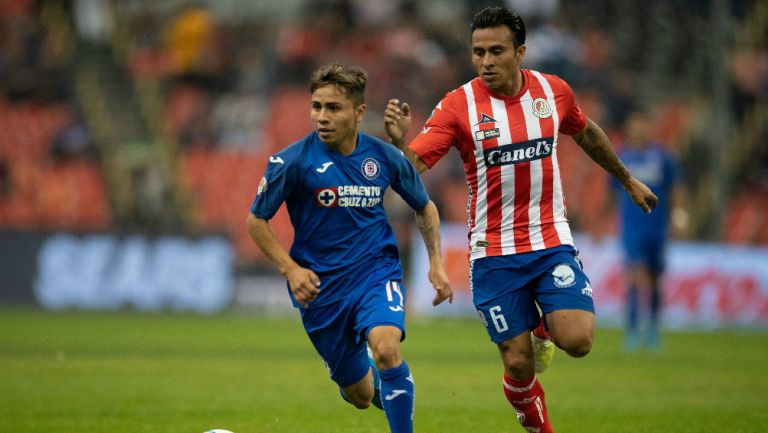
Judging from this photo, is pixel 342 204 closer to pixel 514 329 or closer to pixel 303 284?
pixel 303 284

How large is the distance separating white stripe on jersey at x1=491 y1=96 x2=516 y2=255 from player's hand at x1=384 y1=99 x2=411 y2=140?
2.18 feet

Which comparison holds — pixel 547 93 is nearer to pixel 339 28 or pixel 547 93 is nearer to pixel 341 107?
pixel 341 107

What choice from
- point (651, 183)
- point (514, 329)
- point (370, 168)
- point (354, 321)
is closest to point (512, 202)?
point (514, 329)

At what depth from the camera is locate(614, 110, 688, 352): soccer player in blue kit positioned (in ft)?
50.4

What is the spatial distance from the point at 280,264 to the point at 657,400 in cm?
471

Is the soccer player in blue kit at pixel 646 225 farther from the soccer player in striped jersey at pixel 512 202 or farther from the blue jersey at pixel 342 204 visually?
the blue jersey at pixel 342 204

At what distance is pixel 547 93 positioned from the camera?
24.7ft

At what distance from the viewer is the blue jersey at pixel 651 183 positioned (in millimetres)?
15352

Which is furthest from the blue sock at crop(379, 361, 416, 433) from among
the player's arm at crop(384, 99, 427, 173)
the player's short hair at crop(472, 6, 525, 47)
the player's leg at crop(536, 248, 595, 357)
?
the player's short hair at crop(472, 6, 525, 47)

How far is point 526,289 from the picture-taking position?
7.32 meters

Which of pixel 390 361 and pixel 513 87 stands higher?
pixel 513 87

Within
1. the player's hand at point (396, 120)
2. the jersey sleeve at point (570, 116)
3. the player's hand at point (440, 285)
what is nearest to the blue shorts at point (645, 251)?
the jersey sleeve at point (570, 116)

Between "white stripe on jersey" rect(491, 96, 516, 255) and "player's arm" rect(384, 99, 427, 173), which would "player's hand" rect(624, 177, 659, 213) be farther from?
"player's arm" rect(384, 99, 427, 173)

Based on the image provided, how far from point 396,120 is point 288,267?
1.05 metres
